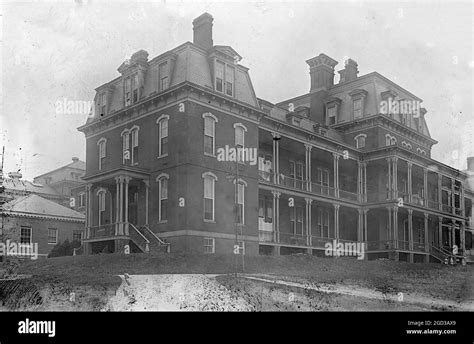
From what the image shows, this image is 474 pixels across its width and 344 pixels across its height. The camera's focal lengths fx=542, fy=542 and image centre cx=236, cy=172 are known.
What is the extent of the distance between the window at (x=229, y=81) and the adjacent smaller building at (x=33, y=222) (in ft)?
27.8

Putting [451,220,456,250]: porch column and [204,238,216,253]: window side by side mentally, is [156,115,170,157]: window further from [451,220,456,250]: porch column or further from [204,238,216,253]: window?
[451,220,456,250]: porch column

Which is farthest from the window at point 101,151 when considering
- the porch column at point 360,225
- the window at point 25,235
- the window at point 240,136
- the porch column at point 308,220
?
the porch column at point 360,225

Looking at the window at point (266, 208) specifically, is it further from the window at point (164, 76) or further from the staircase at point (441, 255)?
the staircase at point (441, 255)

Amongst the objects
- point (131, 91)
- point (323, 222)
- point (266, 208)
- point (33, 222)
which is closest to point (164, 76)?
point (131, 91)

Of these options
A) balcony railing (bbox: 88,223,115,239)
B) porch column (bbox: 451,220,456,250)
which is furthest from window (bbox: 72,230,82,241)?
porch column (bbox: 451,220,456,250)

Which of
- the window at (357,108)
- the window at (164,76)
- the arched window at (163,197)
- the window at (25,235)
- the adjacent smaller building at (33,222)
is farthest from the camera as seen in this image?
the window at (357,108)

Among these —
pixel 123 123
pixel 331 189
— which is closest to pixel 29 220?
pixel 123 123

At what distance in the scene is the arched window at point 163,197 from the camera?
72.5 ft

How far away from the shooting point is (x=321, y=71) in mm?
36344

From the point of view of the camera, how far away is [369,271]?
21.3 meters

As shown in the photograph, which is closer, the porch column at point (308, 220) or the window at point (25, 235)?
the window at point (25, 235)

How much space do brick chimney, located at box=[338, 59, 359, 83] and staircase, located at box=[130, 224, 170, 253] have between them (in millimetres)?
20148

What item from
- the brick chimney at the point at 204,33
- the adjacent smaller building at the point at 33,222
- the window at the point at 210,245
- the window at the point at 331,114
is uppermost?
the brick chimney at the point at 204,33

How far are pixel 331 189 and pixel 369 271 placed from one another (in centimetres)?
1163
